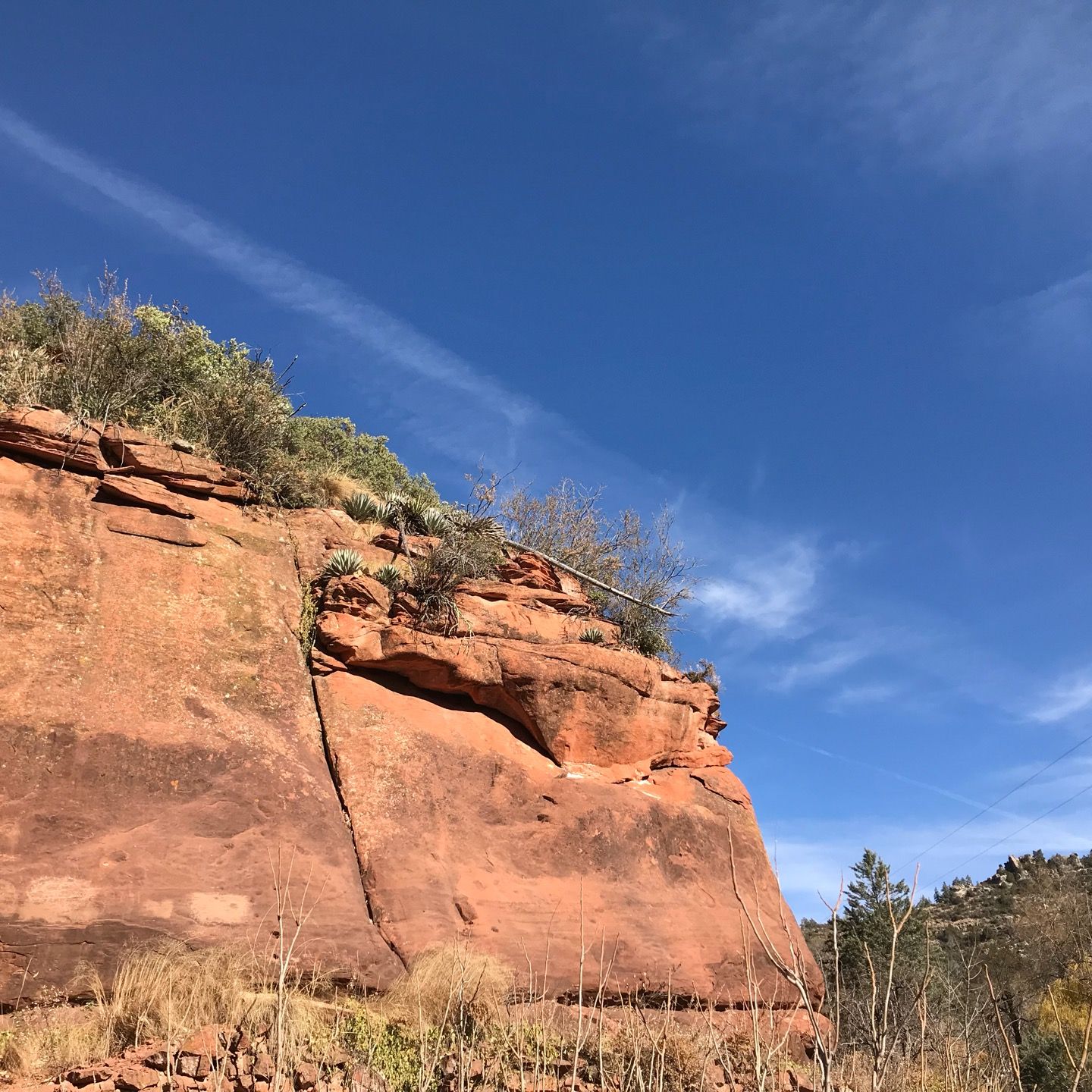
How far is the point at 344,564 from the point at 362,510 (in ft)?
8.47

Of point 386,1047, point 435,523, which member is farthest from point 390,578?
point 386,1047

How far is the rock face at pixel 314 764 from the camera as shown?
310 inches

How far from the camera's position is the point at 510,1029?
8180 millimetres

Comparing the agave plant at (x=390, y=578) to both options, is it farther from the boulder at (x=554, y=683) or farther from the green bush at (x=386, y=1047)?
the green bush at (x=386, y=1047)

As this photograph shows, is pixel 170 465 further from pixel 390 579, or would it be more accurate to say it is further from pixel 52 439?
pixel 390 579

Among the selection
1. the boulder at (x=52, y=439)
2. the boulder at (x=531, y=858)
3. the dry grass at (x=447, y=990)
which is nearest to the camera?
the dry grass at (x=447, y=990)

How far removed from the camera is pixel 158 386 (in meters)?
14.1

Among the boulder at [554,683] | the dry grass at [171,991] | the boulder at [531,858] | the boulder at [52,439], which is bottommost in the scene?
the dry grass at [171,991]

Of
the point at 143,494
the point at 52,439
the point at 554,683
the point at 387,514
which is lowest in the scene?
the point at 554,683

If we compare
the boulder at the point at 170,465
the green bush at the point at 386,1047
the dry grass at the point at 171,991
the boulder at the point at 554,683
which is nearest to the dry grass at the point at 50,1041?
the dry grass at the point at 171,991

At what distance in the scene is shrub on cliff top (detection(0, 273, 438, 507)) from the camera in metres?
12.1

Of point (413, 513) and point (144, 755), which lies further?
point (413, 513)

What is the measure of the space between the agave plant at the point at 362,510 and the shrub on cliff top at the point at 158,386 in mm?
468

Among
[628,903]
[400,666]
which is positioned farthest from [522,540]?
[628,903]
